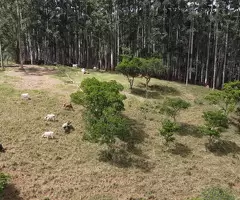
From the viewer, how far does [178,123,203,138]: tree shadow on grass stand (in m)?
38.1

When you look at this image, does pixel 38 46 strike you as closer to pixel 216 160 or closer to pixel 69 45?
pixel 69 45

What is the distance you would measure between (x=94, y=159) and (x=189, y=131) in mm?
14201

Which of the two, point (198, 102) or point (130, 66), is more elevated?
point (130, 66)

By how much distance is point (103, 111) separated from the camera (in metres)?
31.2

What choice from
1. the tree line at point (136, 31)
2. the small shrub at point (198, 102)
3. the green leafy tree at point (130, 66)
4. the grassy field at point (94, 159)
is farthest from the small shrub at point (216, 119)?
the tree line at point (136, 31)

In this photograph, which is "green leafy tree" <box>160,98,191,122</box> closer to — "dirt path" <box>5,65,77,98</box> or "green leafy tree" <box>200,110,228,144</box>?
"green leafy tree" <box>200,110,228,144</box>

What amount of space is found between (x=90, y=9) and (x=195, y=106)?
38.0 m

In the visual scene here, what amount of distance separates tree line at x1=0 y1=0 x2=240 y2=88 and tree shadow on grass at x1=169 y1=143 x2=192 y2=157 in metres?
25.5

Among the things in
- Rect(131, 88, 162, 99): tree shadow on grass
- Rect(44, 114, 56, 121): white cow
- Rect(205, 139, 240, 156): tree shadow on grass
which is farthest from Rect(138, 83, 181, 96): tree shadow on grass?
Rect(44, 114, 56, 121): white cow

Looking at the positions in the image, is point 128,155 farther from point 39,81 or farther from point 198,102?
point 39,81

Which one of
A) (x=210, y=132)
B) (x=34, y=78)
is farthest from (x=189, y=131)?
(x=34, y=78)

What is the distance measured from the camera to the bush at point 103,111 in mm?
29891

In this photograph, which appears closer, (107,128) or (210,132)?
(107,128)

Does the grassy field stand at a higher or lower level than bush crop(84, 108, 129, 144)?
lower
